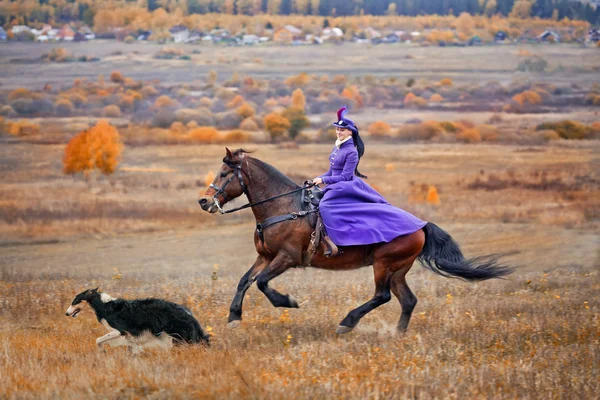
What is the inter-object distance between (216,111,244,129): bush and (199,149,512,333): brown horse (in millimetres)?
48264

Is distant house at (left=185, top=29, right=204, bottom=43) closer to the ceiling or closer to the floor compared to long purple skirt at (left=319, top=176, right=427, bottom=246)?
closer to the floor

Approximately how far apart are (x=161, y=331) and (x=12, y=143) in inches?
1902

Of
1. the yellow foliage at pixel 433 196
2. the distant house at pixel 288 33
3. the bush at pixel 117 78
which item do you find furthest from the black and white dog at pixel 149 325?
the distant house at pixel 288 33

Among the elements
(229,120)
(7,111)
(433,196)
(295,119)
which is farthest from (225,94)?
(433,196)

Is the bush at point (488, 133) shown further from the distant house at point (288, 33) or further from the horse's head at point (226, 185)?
the horse's head at point (226, 185)

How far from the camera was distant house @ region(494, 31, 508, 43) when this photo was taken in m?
64.2

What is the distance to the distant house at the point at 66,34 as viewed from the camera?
6081 centimetres

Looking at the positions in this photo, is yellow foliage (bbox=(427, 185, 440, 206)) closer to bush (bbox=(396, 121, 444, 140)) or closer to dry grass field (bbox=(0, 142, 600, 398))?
bush (bbox=(396, 121, 444, 140))

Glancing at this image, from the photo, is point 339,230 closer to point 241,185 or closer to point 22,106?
point 241,185

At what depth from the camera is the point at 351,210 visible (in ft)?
34.9

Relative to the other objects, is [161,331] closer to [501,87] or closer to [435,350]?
[435,350]

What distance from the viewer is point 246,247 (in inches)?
1272

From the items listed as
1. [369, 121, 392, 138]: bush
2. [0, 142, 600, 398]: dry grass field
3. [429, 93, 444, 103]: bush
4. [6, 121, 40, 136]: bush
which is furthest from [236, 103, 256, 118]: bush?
[0, 142, 600, 398]: dry grass field

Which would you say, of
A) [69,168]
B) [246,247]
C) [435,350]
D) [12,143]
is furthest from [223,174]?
[12,143]
